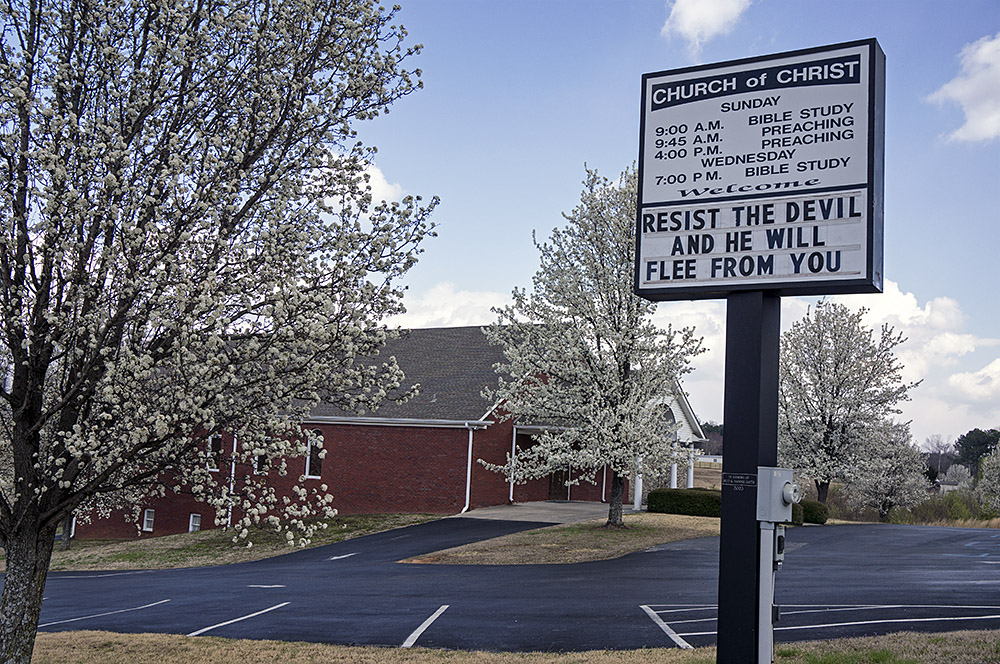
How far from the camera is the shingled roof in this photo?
106 feet

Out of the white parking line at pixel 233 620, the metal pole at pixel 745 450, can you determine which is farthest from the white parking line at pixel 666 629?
the white parking line at pixel 233 620

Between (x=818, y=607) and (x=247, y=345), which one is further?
(x=818, y=607)

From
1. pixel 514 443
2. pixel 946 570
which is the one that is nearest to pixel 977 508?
pixel 514 443

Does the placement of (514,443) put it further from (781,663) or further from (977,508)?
(977,508)

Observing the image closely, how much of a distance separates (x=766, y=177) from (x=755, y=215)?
1.26 ft

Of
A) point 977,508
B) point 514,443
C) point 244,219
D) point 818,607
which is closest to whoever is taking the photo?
point 244,219

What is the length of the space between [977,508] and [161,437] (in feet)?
167

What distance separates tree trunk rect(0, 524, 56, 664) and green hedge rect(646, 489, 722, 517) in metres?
25.4

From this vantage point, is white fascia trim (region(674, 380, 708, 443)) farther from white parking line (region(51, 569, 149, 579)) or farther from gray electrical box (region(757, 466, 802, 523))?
gray electrical box (region(757, 466, 802, 523))

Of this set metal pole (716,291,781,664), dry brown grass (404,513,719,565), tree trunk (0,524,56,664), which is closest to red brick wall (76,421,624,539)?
dry brown grass (404,513,719,565)

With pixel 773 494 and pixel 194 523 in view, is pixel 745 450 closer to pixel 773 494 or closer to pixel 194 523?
pixel 773 494

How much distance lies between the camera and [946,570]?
1953cm

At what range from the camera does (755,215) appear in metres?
8.52

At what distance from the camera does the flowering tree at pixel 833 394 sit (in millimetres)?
36781
